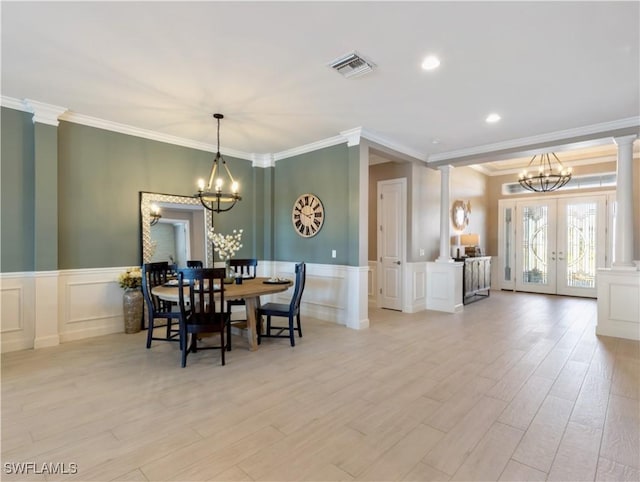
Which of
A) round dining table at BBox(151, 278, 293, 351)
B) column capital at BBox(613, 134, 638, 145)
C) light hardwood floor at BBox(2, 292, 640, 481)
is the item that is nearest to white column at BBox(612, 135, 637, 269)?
column capital at BBox(613, 134, 638, 145)

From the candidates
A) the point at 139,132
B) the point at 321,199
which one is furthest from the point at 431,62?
the point at 139,132

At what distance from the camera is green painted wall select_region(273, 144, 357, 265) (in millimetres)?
5160

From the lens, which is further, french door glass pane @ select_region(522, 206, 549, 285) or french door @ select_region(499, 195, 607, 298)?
french door glass pane @ select_region(522, 206, 549, 285)

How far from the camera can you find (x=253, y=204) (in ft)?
20.7

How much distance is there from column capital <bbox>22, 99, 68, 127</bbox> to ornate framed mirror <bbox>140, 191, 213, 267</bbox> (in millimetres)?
1310

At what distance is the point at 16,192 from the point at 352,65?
4.08m

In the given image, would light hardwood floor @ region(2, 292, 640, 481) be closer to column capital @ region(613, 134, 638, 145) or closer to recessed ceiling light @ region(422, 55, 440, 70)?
column capital @ region(613, 134, 638, 145)

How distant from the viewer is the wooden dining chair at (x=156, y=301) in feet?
12.9

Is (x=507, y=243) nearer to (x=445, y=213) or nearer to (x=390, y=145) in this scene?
(x=445, y=213)

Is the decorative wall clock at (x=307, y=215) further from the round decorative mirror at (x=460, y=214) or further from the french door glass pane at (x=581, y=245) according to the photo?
the french door glass pane at (x=581, y=245)

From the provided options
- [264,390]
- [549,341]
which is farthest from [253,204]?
[549,341]

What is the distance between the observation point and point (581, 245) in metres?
7.63

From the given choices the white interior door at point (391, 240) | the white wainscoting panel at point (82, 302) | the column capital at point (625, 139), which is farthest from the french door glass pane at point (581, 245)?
the white wainscoting panel at point (82, 302)

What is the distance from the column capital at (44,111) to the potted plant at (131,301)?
2.08 metres
